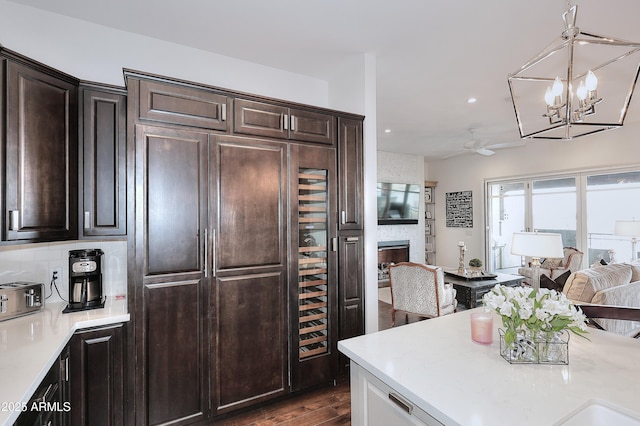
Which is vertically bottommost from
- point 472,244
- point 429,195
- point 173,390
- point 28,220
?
point 173,390

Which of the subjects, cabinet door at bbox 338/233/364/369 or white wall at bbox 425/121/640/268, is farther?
white wall at bbox 425/121/640/268

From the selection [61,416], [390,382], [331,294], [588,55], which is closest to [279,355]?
[331,294]

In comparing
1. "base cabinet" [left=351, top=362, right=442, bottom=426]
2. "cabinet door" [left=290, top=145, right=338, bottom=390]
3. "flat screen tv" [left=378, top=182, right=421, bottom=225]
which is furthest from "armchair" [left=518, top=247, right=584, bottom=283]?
"base cabinet" [left=351, top=362, right=442, bottom=426]

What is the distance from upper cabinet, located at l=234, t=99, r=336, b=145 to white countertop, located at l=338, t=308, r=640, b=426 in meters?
1.66

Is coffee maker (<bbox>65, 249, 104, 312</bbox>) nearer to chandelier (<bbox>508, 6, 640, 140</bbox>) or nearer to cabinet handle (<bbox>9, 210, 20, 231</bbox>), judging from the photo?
cabinet handle (<bbox>9, 210, 20, 231</bbox>)

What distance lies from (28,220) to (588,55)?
455cm

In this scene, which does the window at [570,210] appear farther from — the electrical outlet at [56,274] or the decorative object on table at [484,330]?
the electrical outlet at [56,274]

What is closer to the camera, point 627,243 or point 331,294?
point 331,294

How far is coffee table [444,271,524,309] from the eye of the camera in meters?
4.34

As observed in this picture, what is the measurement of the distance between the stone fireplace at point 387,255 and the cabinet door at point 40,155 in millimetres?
5705

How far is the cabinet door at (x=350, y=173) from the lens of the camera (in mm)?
2692

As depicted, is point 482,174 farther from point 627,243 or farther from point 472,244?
point 627,243

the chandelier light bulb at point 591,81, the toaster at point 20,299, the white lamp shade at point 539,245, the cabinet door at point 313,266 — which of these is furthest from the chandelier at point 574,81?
the toaster at point 20,299

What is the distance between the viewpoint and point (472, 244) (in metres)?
7.09
